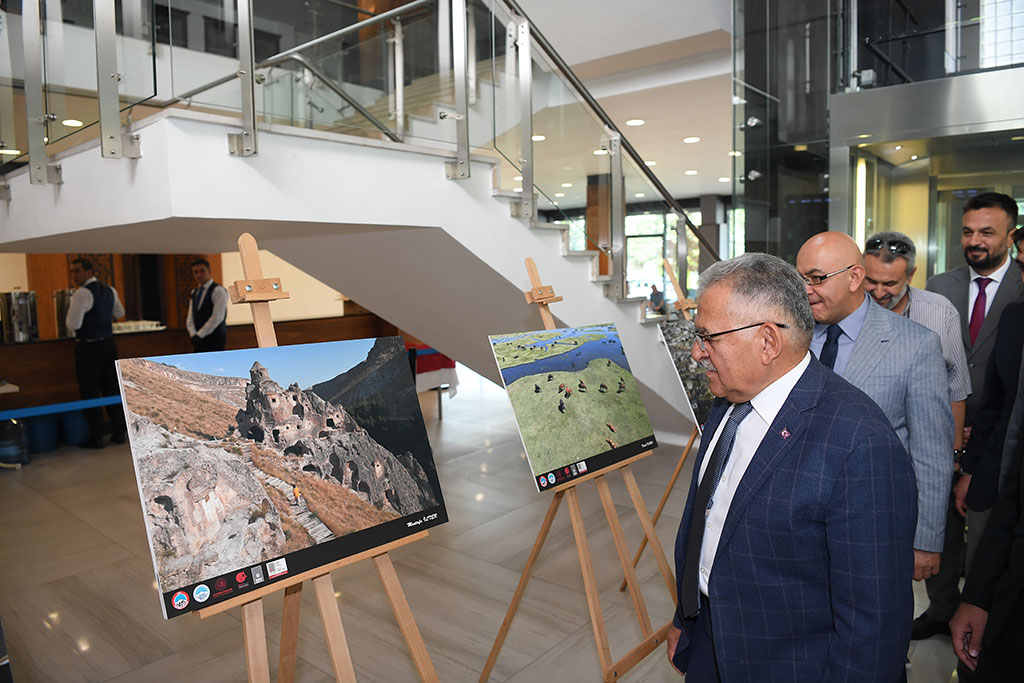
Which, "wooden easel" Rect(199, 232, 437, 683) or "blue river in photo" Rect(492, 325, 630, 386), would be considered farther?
"blue river in photo" Rect(492, 325, 630, 386)

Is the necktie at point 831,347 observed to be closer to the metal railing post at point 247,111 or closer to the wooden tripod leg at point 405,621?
the wooden tripod leg at point 405,621

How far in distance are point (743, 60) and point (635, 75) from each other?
1951 millimetres

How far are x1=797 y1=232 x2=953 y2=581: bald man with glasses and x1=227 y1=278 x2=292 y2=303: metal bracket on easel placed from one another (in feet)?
5.53

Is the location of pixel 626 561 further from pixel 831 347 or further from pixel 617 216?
pixel 617 216

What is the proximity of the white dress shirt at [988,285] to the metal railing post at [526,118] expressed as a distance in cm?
237

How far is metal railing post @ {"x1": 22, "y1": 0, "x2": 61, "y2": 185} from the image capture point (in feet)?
11.4

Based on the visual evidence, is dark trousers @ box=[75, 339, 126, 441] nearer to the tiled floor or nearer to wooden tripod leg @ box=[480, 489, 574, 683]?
the tiled floor

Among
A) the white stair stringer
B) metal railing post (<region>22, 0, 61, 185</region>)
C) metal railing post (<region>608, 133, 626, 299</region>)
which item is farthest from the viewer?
metal railing post (<region>608, 133, 626, 299</region>)

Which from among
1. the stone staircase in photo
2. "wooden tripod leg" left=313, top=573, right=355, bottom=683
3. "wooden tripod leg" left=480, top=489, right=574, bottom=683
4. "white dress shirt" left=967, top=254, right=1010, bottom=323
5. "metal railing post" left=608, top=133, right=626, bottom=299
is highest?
"metal railing post" left=608, top=133, right=626, bottom=299

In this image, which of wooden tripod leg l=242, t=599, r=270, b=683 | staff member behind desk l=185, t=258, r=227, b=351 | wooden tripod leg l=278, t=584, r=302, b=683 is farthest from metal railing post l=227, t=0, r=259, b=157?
staff member behind desk l=185, t=258, r=227, b=351

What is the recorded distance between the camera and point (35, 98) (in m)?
3.56

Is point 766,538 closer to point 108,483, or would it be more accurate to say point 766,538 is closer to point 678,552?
point 678,552

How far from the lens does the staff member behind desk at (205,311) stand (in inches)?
287

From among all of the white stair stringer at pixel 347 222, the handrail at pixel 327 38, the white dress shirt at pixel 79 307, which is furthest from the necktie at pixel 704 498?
the white dress shirt at pixel 79 307
